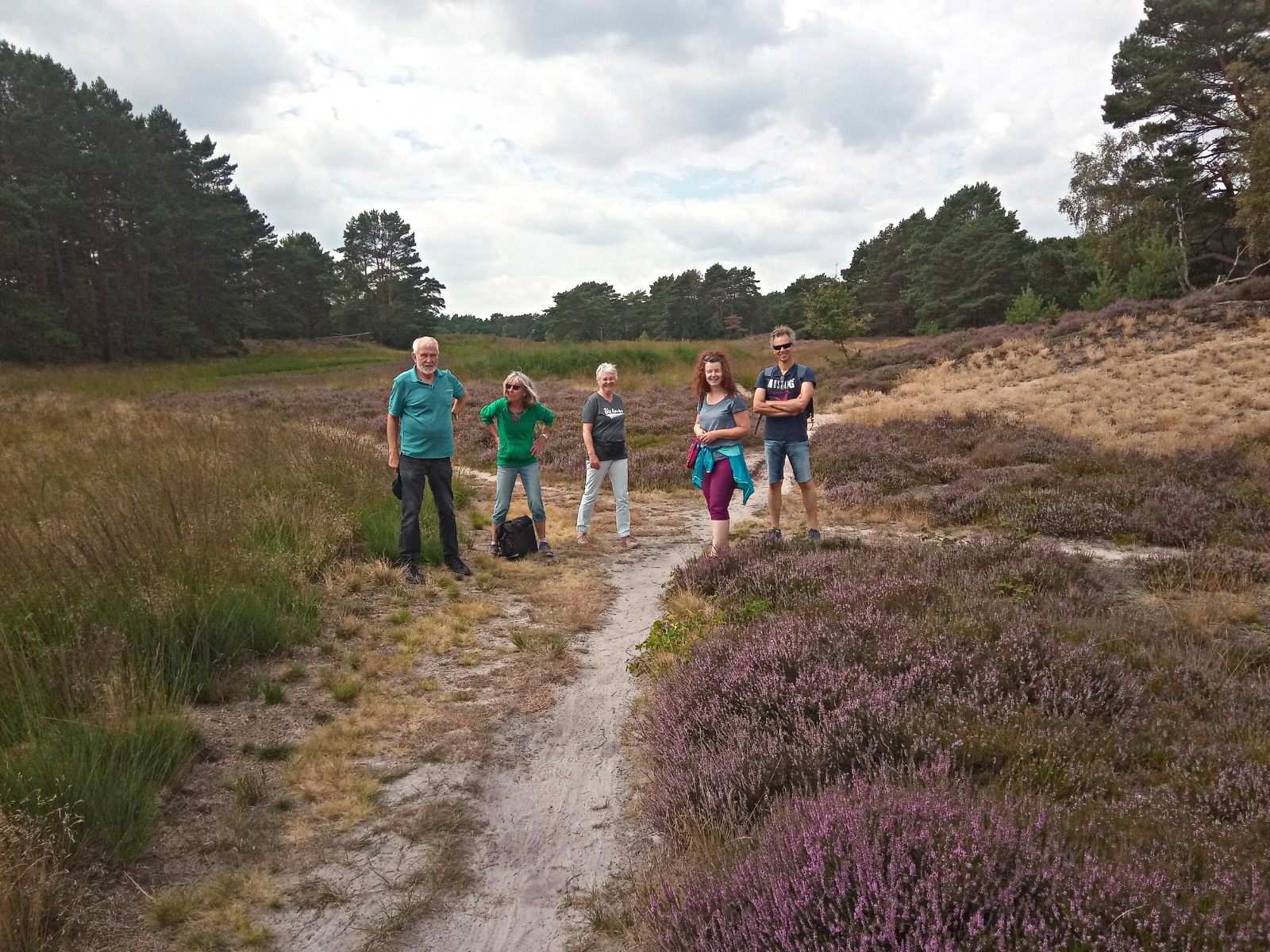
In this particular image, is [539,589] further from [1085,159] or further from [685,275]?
[685,275]

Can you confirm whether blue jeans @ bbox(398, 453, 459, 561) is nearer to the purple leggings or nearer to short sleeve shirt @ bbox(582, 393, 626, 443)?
short sleeve shirt @ bbox(582, 393, 626, 443)

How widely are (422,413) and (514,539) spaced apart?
75.6 inches

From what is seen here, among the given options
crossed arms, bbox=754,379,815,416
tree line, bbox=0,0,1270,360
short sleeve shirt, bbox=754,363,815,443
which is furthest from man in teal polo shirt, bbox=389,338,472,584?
tree line, bbox=0,0,1270,360

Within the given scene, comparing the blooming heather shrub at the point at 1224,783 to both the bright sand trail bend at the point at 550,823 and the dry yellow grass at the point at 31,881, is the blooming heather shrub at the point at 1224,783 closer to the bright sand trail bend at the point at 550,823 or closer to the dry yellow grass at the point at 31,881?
the bright sand trail bend at the point at 550,823

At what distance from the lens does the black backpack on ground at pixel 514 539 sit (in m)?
7.89

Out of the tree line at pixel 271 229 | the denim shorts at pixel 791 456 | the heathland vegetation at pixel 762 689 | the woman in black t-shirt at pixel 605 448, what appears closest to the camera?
the heathland vegetation at pixel 762 689

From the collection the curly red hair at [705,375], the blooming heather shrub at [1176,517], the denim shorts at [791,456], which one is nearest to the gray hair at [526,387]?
the curly red hair at [705,375]

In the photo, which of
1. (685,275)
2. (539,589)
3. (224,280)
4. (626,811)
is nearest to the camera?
(626,811)

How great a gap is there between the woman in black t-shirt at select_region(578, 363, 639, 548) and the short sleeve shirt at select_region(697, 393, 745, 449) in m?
1.69

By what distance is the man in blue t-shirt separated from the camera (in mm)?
7043

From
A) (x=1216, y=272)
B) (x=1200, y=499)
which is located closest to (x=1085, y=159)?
(x=1216, y=272)

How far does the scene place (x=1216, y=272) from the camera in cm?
3588

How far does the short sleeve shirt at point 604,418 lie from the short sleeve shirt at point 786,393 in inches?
72.7

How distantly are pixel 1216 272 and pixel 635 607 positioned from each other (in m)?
44.4
